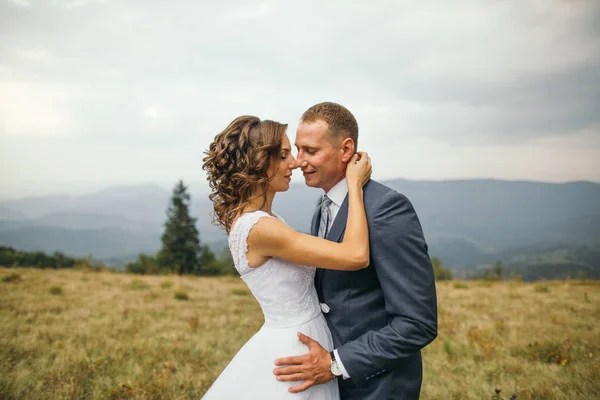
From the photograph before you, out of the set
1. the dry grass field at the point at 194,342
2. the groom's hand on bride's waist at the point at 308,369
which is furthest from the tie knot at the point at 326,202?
the dry grass field at the point at 194,342

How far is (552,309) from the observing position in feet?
33.8

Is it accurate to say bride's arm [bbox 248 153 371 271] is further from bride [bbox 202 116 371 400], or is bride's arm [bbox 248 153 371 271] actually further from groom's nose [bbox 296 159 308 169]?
groom's nose [bbox 296 159 308 169]

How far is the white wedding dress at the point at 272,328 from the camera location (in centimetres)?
257

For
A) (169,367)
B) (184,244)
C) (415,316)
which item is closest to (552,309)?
(169,367)

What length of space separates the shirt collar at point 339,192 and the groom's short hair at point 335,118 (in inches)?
11.6

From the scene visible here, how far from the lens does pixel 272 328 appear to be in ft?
9.13

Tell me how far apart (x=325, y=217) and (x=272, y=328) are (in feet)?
2.64

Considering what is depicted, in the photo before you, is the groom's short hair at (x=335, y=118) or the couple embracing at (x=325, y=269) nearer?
the couple embracing at (x=325, y=269)

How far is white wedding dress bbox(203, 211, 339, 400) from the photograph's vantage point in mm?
2566

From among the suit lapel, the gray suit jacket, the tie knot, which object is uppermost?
the tie knot

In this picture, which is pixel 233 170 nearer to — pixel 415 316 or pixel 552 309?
pixel 415 316

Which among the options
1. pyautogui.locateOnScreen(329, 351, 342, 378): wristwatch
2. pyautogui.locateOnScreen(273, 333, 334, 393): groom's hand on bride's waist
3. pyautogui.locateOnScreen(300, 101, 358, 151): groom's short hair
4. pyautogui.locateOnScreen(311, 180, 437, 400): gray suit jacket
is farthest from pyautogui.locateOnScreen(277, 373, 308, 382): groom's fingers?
pyautogui.locateOnScreen(300, 101, 358, 151): groom's short hair

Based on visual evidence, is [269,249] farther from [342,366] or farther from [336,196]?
[342,366]

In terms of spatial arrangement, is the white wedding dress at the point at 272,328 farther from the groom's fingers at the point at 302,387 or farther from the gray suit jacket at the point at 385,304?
the gray suit jacket at the point at 385,304
